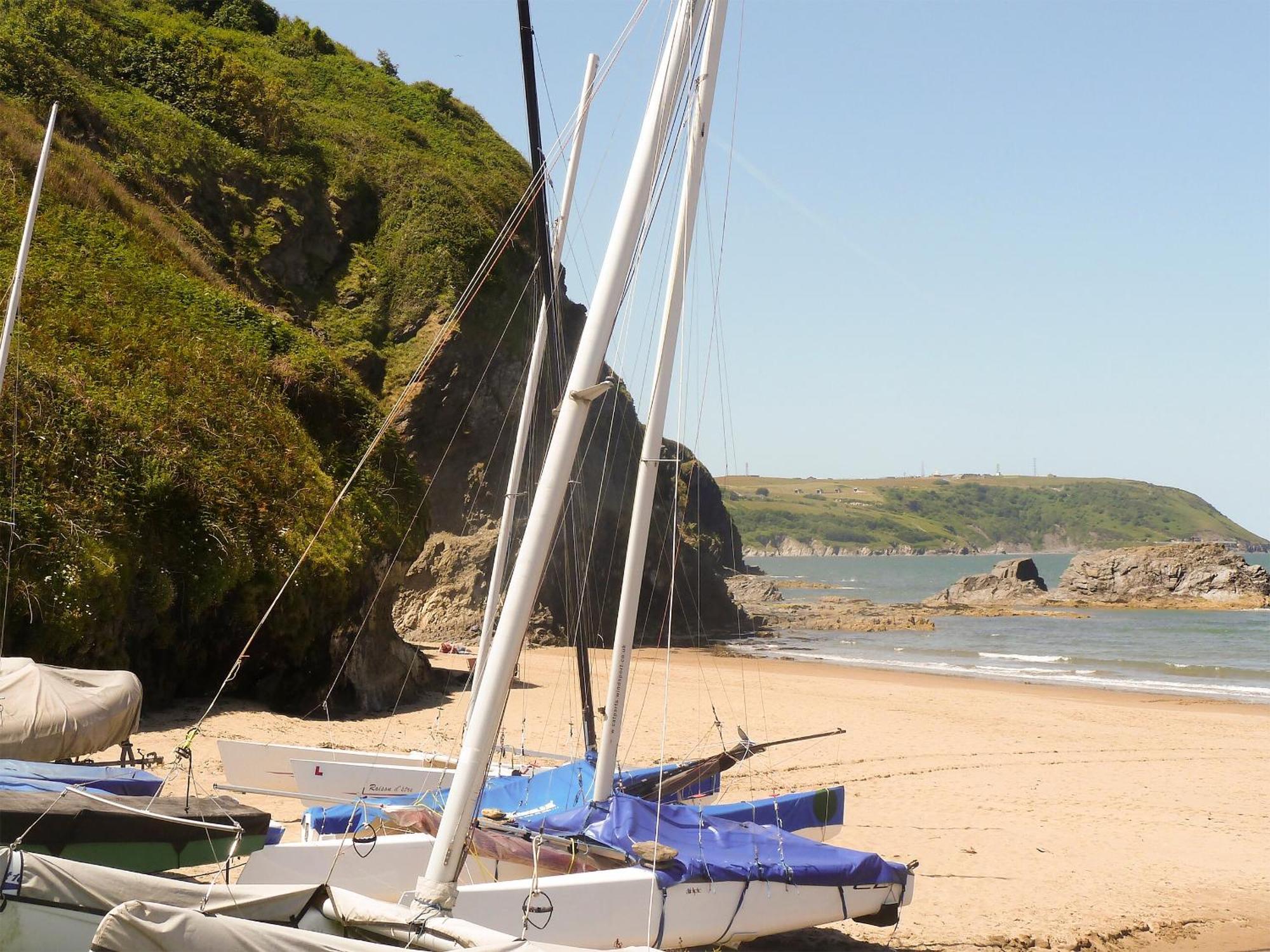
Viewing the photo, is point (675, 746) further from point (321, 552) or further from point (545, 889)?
point (545, 889)

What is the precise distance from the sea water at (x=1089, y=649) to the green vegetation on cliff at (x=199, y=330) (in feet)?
75.8

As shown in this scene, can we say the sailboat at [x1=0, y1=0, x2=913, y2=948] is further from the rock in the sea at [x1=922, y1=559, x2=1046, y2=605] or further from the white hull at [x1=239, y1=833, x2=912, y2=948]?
the rock in the sea at [x1=922, y1=559, x2=1046, y2=605]

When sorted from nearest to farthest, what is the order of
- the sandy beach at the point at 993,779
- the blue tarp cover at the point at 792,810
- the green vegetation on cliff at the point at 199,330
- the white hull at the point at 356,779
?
1. the sandy beach at the point at 993,779
2. the blue tarp cover at the point at 792,810
3. the white hull at the point at 356,779
4. the green vegetation on cliff at the point at 199,330

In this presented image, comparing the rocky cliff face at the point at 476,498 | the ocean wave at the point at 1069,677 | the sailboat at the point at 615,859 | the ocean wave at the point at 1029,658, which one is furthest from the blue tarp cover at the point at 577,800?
the ocean wave at the point at 1029,658

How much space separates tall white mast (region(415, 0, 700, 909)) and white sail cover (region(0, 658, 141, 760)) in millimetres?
7076

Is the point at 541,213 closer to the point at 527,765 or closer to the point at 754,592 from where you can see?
the point at 527,765

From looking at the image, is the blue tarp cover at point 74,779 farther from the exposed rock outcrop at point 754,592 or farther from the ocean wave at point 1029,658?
the exposed rock outcrop at point 754,592

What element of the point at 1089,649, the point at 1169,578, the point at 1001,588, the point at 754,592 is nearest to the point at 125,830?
the point at 1089,649

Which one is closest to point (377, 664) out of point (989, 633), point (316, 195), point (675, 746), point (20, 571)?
point (675, 746)

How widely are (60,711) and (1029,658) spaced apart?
4400cm

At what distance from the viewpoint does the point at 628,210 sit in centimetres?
759

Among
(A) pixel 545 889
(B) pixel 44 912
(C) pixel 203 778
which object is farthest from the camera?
(C) pixel 203 778

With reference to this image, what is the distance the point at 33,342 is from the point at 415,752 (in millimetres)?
10412

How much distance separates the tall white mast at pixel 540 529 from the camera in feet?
22.0
